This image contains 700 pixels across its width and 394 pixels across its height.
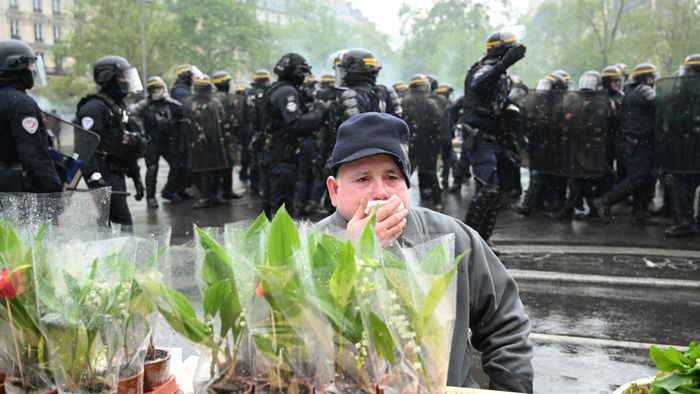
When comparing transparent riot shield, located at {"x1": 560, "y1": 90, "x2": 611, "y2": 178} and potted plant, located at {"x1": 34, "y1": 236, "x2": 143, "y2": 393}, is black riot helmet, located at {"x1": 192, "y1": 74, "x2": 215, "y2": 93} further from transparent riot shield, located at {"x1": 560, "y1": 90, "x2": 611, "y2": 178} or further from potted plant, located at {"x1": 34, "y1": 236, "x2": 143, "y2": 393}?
potted plant, located at {"x1": 34, "y1": 236, "x2": 143, "y2": 393}

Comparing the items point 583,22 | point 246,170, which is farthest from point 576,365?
point 583,22

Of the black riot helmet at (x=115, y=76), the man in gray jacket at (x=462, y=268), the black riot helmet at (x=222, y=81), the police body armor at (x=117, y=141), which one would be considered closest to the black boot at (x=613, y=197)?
the police body armor at (x=117, y=141)

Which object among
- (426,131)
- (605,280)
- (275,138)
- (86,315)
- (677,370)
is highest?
(86,315)

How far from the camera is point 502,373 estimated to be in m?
2.25

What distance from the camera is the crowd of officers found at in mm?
6527

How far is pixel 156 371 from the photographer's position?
1797mm

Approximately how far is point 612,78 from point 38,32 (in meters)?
60.0

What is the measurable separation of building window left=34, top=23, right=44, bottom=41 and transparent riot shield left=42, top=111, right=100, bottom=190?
2404 inches

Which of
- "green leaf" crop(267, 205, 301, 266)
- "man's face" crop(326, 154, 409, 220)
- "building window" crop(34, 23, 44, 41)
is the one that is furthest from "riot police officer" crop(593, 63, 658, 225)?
"building window" crop(34, 23, 44, 41)

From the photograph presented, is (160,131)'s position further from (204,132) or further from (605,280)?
(605,280)

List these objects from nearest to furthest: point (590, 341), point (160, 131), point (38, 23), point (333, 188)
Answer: point (333, 188), point (590, 341), point (160, 131), point (38, 23)

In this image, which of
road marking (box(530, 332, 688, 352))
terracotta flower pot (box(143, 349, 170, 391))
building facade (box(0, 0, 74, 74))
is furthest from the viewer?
building facade (box(0, 0, 74, 74))

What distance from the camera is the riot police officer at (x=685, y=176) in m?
8.75

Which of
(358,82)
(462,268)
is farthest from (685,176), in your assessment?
(462,268)
